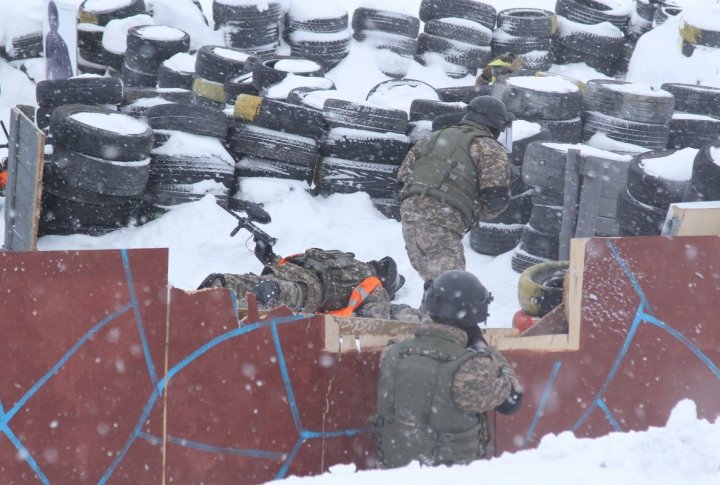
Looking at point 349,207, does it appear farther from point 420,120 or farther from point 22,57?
point 22,57

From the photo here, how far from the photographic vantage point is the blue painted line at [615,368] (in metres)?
4.23

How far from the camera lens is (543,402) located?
14.1 ft

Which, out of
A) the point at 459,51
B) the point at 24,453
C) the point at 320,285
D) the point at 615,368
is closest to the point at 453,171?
the point at 320,285

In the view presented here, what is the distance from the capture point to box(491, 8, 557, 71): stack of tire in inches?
481

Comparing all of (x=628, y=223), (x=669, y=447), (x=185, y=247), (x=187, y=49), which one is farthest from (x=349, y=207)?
(x=669, y=447)

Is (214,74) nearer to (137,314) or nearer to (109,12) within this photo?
(109,12)

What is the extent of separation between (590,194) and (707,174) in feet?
4.69

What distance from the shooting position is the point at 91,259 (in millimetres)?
3883

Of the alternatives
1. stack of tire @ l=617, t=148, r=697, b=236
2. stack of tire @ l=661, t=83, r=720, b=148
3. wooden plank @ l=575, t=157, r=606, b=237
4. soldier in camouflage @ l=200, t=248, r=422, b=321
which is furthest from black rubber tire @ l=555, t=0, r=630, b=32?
soldier in camouflage @ l=200, t=248, r=422, b=321

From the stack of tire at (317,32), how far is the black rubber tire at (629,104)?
3.94 m

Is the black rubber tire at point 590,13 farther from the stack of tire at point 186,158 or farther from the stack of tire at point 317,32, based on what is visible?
the stack of tire at point 186,158

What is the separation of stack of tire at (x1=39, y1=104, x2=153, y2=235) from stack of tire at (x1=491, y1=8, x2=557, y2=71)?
6.01 meters

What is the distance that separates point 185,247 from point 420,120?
7.67 ft

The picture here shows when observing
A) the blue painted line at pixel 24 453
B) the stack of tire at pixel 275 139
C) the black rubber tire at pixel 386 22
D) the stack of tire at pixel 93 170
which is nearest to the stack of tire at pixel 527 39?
the black rubber tire at pixel 386 22
